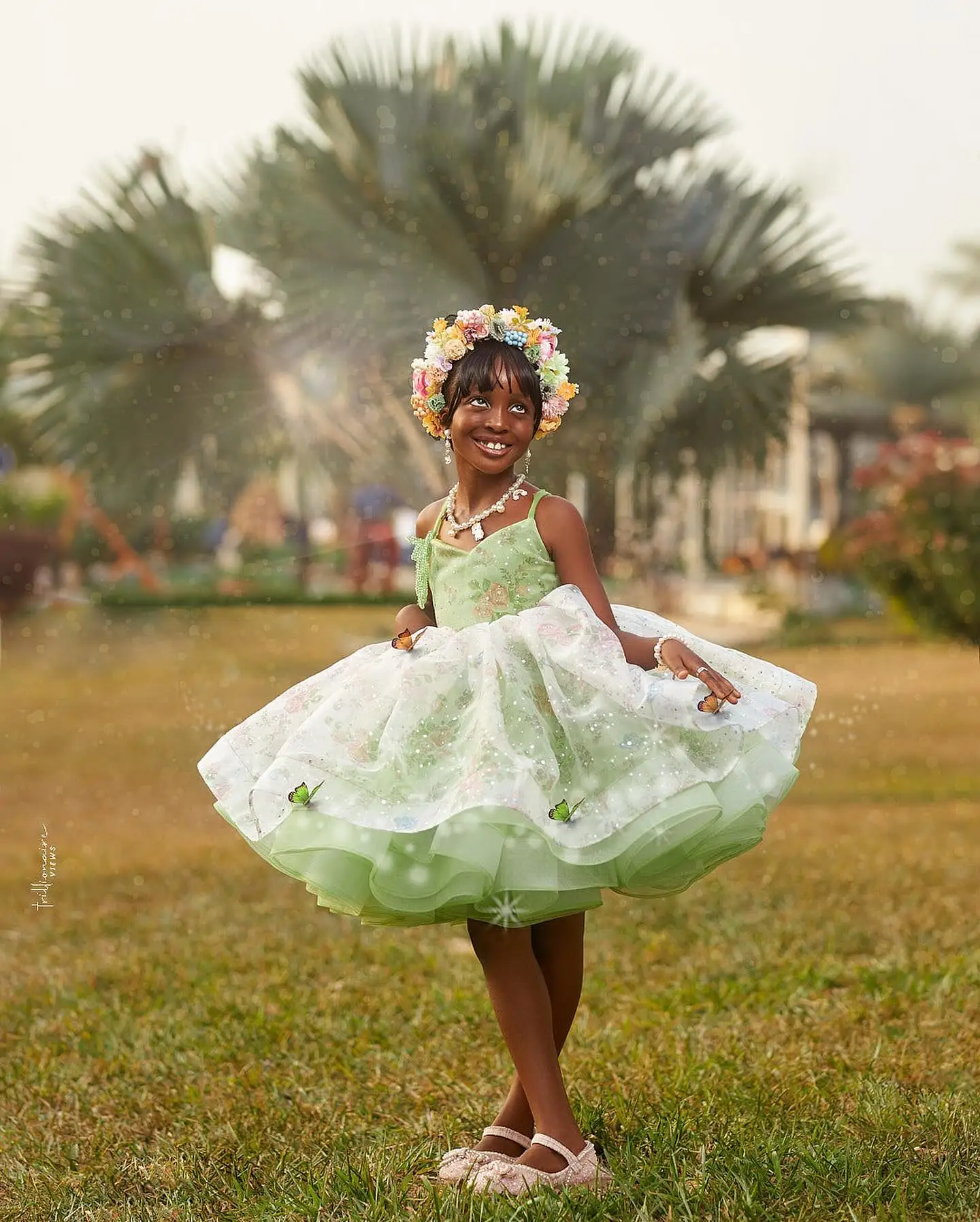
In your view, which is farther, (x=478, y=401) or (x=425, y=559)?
(x=425, y=559)

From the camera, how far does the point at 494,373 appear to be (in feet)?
9.57

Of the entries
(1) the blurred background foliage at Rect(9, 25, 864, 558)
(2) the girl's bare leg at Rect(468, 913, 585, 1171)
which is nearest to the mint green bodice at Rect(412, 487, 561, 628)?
(2) the girl's bare leg at Rect(468, 913, 585, 1171)

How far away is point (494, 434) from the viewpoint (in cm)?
290

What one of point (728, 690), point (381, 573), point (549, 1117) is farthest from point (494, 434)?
point (381, 573)

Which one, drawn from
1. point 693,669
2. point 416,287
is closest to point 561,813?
point 693,669

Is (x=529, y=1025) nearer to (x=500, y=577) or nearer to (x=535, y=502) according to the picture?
(x=500, y=577)

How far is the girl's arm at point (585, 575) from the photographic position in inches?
110

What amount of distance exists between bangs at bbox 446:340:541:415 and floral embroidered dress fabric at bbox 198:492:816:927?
0.87 ft

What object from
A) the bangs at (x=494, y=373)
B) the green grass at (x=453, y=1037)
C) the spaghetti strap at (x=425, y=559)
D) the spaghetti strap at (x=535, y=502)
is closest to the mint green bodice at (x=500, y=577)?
the spaghetti strap at (x=535, y=502)
